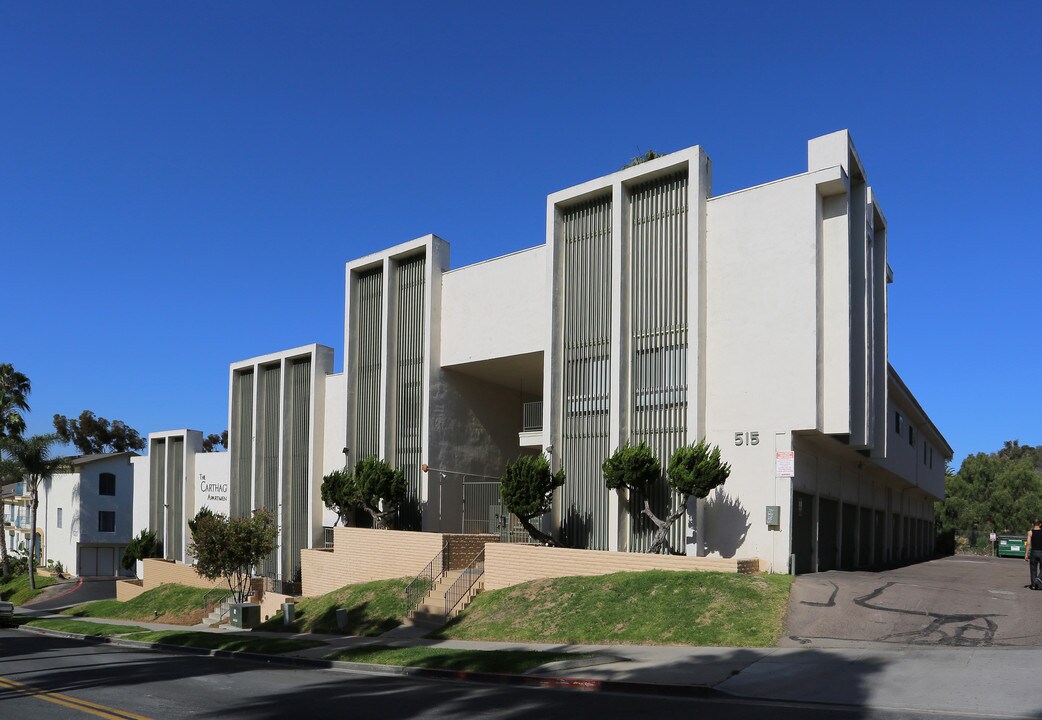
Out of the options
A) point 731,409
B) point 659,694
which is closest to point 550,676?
point 659,694

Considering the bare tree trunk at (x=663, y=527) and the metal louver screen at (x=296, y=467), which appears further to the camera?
the metal louver screen at (x=296, y=467)

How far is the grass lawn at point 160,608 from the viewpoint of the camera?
37.0 m

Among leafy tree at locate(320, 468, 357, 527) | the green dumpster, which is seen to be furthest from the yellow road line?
the green dumpster

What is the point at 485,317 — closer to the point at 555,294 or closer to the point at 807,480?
the point at 555,294

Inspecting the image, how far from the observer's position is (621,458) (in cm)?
2347

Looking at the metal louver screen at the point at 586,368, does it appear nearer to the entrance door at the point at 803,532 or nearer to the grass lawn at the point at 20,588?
the entrance door at the point at 803,532

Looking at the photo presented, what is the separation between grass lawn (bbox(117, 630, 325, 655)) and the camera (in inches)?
878

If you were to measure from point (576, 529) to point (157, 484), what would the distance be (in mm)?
31822

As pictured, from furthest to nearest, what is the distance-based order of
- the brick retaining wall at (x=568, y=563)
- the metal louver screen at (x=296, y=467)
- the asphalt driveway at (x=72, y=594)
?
the asphalt driveway at (x=72, y=594) → the metal louver screen at (x=296, y=467) → the brick retaining wall at (x=568, y=563)

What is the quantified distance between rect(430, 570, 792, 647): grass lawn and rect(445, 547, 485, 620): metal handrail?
126cm

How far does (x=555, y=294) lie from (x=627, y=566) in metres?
9.16

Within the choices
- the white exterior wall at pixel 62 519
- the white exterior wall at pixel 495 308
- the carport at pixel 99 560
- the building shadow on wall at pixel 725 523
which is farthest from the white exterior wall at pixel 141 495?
the building shadow on wall at pixel 725 523

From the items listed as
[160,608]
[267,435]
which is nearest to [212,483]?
[267,435]

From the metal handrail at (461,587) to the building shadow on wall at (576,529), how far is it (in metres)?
2.59
